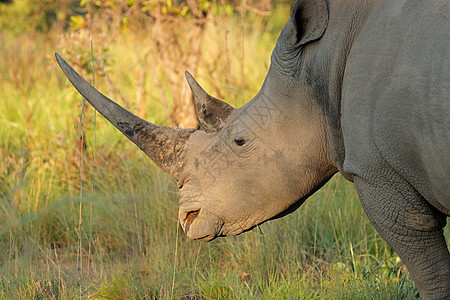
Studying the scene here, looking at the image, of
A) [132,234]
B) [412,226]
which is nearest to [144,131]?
[412,226]

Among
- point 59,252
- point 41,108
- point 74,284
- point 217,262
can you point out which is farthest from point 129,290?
point 41,108

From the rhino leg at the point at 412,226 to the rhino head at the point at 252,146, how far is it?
1.00 ft

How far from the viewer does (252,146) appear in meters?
2.51

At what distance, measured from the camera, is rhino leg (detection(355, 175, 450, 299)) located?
2.13 meters

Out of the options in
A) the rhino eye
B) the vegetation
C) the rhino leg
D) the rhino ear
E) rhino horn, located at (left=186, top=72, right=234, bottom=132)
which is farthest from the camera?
the vegetation

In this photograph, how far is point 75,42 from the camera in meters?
5.77

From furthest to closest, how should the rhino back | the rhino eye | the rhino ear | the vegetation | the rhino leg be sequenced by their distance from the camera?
1. the vegetation
2. the rhino eye
3. the rhino ear
4. the rhino leg
5. the rhino back

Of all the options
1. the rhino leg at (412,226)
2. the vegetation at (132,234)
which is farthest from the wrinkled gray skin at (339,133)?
the vegetation at (132,234)

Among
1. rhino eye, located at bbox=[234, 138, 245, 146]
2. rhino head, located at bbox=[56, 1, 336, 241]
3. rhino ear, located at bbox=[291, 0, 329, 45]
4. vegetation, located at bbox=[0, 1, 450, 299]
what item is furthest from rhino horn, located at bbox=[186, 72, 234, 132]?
vegetation, located at bbox=[0, 1, 450, 299]

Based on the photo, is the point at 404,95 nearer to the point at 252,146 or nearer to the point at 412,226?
the point at 412,226

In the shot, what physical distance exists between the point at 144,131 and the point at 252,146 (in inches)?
19.3

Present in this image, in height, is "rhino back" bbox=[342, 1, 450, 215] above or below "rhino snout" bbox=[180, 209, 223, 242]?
above

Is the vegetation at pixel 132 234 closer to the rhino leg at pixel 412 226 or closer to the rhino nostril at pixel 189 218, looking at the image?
the rhino nostril at pixel 189 218

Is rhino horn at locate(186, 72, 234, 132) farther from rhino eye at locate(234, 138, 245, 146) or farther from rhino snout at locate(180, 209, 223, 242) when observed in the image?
rhino snout at locate(180, 209, 223, 242)
